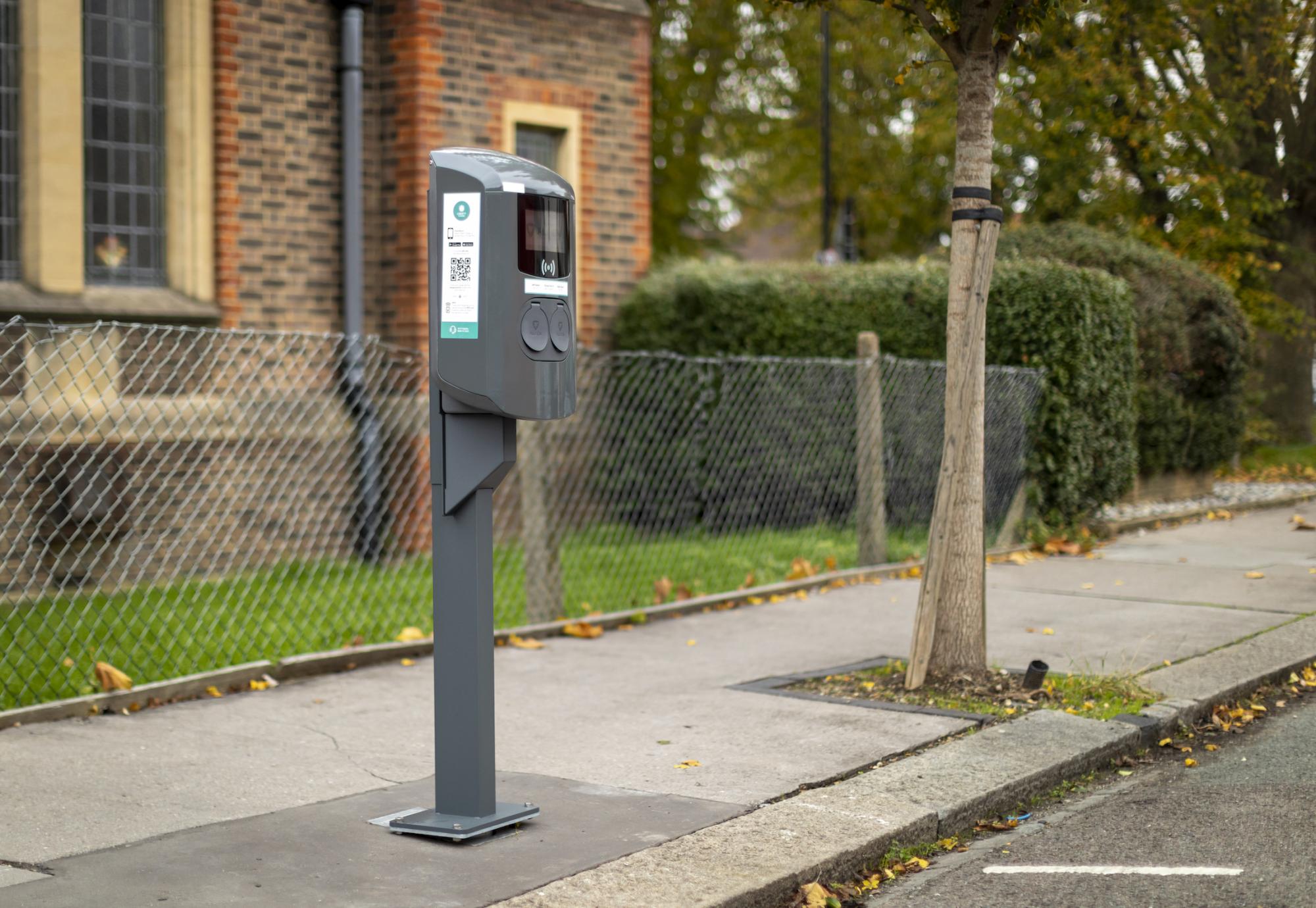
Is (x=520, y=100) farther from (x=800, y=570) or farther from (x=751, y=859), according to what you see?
A: (x=751, y=859)

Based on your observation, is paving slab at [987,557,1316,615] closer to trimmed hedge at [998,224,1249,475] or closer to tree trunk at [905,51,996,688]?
trimmed hedge at [998,224,1249,475]

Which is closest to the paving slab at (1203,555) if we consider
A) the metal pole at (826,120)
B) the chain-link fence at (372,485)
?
the chain-link fence at (372,485)

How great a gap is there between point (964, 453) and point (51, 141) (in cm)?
648

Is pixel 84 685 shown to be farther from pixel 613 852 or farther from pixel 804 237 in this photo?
pixel 804 237

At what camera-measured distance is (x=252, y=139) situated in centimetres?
1066

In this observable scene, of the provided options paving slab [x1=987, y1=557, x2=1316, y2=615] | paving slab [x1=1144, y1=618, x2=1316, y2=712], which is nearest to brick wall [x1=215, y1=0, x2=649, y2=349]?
paving slab [x1=987, y1=557, x2=1316, y2=615]

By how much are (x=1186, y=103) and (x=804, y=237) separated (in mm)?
19253

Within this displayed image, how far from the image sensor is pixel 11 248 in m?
9.56

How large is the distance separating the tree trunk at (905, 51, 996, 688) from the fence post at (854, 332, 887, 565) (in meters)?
3.74

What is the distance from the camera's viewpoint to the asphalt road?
13.3 feet

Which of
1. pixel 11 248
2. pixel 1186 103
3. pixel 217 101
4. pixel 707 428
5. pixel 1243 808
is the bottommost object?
pixel 1243 808

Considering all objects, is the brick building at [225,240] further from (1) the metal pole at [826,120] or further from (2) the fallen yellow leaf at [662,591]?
(1) the metal pole at [826,120]

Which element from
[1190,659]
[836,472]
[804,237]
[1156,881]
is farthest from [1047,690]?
[804,237]

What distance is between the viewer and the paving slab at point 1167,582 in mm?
8867
